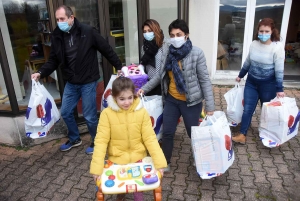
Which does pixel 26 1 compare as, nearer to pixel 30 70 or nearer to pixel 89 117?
pixel 30 70

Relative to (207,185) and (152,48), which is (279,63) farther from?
(207,185)

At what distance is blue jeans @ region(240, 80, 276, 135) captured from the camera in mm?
3521

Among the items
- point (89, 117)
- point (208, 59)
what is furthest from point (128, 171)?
point (208, 59)

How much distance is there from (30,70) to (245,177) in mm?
3535

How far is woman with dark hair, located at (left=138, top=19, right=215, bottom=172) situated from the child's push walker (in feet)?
2.90

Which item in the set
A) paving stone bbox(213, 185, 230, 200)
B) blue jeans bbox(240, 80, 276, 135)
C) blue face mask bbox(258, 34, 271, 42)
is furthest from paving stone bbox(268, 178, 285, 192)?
blue face mask bbox(258, 34, 271, 42)

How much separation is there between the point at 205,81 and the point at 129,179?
51.5 inches

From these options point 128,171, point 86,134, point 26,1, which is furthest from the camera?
point 86,134

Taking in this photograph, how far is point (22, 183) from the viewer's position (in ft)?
10.5

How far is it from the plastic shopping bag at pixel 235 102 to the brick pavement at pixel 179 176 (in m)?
0.41

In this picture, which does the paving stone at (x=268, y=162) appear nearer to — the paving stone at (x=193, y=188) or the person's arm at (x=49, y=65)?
the paving stone at (x=193, y=188)

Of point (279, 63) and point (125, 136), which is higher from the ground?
point (279, 63)

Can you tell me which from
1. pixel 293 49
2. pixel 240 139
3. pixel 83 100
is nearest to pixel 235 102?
pixel 240 139

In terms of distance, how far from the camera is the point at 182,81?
2.81 m
